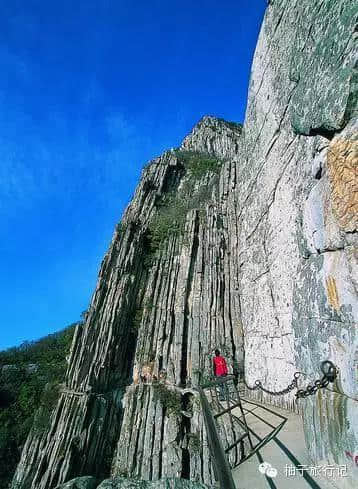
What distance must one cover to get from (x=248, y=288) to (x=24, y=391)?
1768cm

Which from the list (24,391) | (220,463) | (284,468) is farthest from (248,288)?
(24,391)

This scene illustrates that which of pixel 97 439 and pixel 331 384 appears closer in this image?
pixel 331 384

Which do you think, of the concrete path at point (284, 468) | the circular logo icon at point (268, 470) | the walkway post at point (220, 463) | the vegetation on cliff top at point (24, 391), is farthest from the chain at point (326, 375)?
the vegetation on cliff top at point (24, 391)

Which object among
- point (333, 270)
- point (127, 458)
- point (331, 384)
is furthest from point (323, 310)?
point (127, 458)

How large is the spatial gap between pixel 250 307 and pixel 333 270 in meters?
9.45

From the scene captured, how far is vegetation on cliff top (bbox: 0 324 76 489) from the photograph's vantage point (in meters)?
14.1

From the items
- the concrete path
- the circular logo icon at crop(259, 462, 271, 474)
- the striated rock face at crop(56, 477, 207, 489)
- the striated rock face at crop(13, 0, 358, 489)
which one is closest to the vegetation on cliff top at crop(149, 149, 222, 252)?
the striated rock face at crop(13, 0, 358, 489)

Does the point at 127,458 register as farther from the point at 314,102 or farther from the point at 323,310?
the point at 314,102

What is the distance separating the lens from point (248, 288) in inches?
508

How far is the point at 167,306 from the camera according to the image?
16000 mm

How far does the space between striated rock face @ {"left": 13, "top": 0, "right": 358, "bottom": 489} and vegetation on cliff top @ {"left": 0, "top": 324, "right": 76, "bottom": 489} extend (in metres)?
1.74

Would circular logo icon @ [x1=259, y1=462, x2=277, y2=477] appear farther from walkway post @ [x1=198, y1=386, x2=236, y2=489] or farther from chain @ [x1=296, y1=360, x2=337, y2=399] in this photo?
walkway post @ [x1=198, y1=386, x2=236, y2=489]

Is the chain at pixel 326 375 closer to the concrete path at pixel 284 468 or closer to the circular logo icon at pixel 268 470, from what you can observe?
the concrete path at pixel 284 468

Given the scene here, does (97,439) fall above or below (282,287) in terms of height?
below
